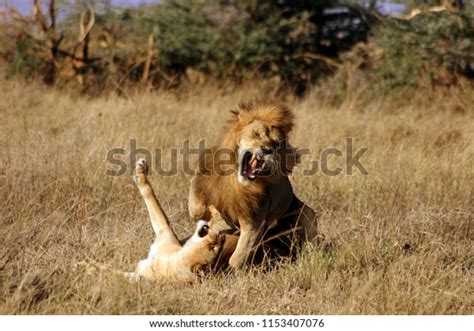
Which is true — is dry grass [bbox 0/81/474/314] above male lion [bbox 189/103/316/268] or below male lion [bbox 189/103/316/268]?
below

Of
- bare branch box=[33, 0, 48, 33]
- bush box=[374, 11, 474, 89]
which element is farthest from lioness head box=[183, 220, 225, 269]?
bush box=[374, 11, 474, 89]

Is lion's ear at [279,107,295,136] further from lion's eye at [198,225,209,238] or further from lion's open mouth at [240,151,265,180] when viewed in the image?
lion's eye at [198,225,209,238]

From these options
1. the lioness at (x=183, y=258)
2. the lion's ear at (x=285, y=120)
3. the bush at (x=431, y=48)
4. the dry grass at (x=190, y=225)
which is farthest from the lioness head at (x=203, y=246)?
the bush at (x=431, y=48)

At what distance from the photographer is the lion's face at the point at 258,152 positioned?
4.38 metres

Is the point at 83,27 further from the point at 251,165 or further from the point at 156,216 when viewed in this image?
the point at 251,165

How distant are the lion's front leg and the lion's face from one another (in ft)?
0.95

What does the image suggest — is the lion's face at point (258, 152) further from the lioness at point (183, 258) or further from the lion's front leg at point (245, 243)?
the lioness at point (183, 258)

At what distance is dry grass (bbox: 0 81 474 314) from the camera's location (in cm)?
384

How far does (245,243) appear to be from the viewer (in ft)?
14.2

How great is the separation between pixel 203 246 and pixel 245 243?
0.95 ft

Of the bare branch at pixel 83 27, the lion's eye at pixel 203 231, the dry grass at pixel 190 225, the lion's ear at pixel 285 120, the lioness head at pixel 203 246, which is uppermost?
the lion's ear at pixel 285 120

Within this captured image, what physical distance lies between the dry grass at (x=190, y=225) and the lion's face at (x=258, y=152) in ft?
1.96

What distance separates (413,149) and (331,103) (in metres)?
4.46

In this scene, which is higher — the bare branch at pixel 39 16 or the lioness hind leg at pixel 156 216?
the bare branch at pixel 39 16
